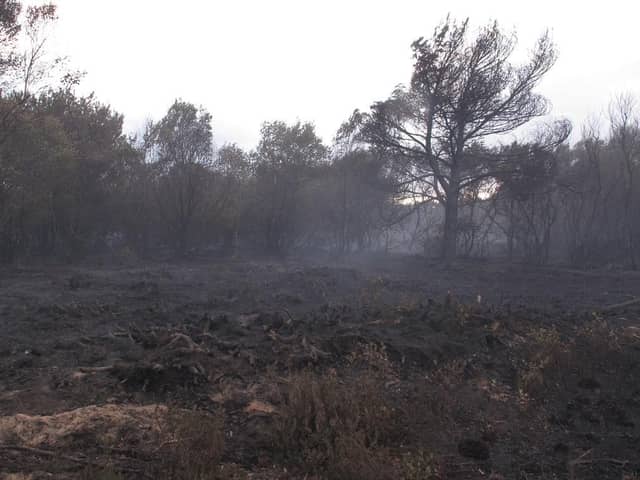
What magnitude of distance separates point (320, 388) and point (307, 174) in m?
30.1

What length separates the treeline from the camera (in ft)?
66.1

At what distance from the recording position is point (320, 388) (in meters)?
4.21

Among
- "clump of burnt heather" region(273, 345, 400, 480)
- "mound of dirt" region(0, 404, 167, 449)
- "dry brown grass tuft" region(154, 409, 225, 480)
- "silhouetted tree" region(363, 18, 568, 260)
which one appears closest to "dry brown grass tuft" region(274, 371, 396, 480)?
"clump of burnt heather" region(273, 345, 400, 480)

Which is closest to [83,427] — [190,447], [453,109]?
[190,447]

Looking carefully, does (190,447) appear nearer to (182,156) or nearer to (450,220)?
(450,220)

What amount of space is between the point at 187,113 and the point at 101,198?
265 inches

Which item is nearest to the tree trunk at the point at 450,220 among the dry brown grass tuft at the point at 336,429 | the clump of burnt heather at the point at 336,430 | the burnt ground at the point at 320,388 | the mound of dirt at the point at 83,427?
the burnt ground at the point at 320,388

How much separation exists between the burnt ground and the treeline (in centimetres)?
1224

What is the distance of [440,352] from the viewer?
641 cm

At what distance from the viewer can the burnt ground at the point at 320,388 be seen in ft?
11.6

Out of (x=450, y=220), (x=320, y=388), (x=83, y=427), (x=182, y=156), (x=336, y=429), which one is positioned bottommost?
(x=83, y=427)

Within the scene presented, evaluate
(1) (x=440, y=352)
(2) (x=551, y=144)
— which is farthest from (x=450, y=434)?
(2) (x=551, y=144)

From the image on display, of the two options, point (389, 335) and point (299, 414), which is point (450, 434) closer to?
point (299, 414)

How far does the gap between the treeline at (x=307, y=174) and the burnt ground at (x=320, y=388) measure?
12239 mm
